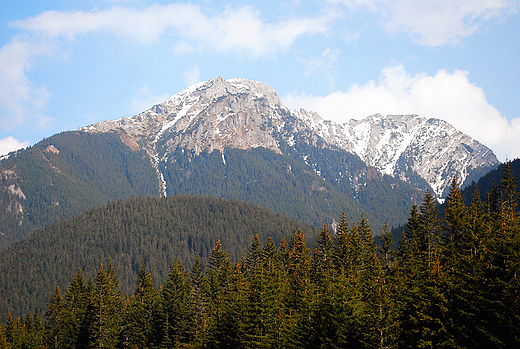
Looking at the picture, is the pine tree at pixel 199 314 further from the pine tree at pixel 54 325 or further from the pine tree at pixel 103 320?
the pine tree at pixel 54 325

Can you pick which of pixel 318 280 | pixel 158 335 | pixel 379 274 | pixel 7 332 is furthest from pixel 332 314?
pixel 7 332

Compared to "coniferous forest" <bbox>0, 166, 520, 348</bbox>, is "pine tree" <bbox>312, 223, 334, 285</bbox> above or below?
above

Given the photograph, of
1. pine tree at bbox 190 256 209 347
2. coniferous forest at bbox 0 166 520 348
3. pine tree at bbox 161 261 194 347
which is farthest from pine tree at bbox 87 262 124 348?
pine tree at bbox 190 256 209 347

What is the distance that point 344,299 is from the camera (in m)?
45.0

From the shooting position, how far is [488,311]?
34.2m

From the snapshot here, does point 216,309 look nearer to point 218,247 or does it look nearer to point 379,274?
point 218,247

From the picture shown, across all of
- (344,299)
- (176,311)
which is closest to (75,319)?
(176,311)

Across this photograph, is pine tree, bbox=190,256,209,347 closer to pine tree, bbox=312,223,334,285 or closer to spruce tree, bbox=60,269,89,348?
pine tree, bbox=312,223,334,285

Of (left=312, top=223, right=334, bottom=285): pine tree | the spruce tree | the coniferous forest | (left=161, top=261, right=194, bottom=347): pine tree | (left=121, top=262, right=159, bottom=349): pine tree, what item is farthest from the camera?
the spruce tree

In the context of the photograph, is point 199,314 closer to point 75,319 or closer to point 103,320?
point 103,320

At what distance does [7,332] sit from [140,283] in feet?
96.7

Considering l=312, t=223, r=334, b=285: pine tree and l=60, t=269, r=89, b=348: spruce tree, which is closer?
l=312, t=223, r=334, b=285: pine tree

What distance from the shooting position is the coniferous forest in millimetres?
35688

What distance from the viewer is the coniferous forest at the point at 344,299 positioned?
35688 mm
